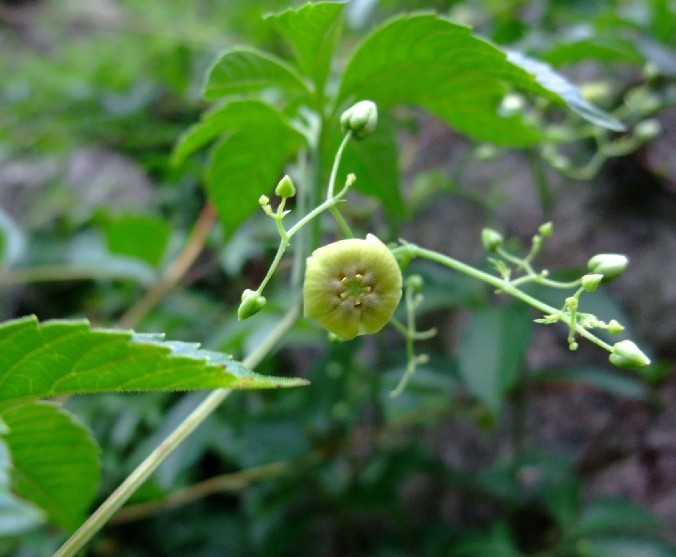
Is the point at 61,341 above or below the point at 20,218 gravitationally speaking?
above

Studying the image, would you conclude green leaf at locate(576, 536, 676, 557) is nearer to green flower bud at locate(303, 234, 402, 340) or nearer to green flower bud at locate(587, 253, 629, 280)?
green flower bud at locate(587, 253, 629, 280)

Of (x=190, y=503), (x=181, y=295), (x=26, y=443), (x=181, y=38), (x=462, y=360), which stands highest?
(x=181, y=38)

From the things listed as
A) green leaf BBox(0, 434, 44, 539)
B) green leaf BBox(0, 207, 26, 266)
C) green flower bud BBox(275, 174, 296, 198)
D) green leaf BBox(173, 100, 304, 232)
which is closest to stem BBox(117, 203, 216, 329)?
green leaf BBox(0, 207, 26, 266)

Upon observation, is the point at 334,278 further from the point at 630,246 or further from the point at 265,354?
the point at 630,246

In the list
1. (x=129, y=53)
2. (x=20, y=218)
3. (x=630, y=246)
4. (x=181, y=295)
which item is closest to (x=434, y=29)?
(x=630, y=246)

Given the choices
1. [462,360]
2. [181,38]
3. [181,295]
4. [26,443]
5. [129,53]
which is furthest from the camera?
[129,53]

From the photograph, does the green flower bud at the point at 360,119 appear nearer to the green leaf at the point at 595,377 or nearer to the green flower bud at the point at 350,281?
the green flower bud at the point at 350,281

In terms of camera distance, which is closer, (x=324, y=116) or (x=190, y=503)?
(x=324, y=116)
